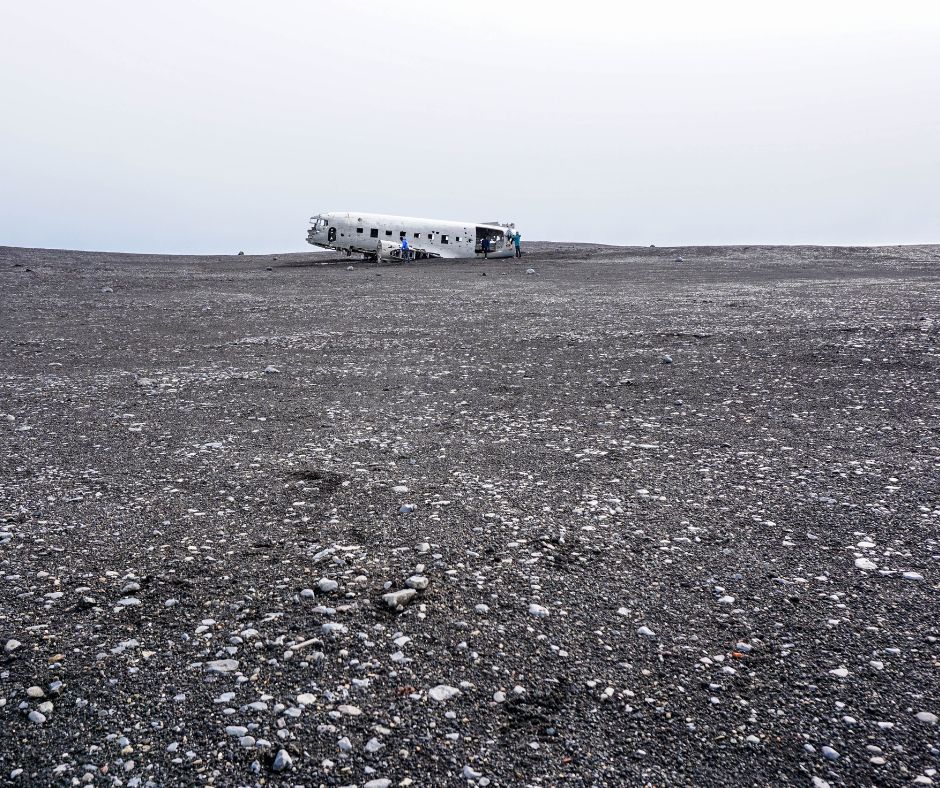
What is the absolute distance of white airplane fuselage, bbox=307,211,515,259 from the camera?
45625 mm

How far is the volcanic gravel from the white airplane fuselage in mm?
35474

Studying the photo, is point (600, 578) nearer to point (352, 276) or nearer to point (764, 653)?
point (764, 653)

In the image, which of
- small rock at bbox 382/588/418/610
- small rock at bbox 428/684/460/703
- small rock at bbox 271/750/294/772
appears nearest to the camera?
small rock at bbox 271/750/294/772

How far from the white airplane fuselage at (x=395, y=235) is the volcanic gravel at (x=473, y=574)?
3547 cm

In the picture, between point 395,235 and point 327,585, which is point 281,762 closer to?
point 327,585

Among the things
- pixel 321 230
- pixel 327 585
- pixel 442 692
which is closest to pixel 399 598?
pixel 327 585

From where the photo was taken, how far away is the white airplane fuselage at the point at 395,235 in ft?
150

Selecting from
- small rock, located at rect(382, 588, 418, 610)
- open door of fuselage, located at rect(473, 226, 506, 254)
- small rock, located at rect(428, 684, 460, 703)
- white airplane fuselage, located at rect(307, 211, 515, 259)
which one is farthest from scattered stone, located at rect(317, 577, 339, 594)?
open door of fuselage, located at rect(473, 226, 506, 254)

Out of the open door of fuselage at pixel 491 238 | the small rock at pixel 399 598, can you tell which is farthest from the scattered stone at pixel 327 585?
the open door of fuselage at pixel 491 238

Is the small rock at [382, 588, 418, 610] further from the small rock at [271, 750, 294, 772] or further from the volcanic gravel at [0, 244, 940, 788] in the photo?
the small rock at [271, 750, 294, 772]

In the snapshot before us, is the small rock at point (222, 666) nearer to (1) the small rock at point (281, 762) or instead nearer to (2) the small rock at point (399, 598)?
(1) the small rock at point (281, 762)

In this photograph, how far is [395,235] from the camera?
153 ft

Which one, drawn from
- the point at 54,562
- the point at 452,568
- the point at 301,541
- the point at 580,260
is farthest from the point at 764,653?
the point at 580,260

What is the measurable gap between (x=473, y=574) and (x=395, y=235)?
43756 millimetres
